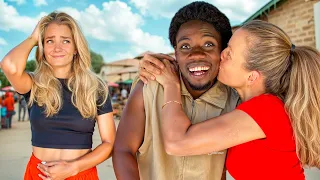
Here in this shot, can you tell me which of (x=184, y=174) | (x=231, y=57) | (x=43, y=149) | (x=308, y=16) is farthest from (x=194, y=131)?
(x=308, y=16)

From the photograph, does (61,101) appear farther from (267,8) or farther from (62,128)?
(267,8)

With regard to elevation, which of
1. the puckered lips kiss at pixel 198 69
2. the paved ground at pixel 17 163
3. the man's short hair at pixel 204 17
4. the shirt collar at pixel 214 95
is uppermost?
the man's short hair at pixel 204 17

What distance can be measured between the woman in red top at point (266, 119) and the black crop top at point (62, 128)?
78 centimetres

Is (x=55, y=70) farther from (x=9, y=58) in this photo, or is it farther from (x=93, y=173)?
(x=93, y=173)

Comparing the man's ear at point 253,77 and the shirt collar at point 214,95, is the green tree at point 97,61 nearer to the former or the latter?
the shirt collar at point 214,95

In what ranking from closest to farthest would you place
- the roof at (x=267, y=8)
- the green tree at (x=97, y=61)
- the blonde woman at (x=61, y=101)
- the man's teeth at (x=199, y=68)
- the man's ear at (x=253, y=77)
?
the man's ear at (x=253, y=77) < the man's teeth at (x=199, y=68) < the blonde woman at (x=61, y=101) < the roof at (x=267, y=8) < the green tree at (x=97, y=61)

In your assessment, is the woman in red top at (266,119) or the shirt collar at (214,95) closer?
the woman in red top at (266,119)

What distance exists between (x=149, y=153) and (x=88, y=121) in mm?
589

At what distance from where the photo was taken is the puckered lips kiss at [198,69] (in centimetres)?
205

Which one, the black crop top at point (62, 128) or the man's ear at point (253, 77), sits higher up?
the man's ear at point (253, 77)

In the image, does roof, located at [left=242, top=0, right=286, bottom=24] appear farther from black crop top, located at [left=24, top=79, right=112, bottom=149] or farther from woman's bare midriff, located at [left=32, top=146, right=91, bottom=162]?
woman's bare midriff, located at [left=32, top=146, right=91, bottom=162]

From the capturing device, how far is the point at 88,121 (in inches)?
93.7

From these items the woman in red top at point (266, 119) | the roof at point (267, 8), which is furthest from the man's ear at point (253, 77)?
the roof at point (267, 8)

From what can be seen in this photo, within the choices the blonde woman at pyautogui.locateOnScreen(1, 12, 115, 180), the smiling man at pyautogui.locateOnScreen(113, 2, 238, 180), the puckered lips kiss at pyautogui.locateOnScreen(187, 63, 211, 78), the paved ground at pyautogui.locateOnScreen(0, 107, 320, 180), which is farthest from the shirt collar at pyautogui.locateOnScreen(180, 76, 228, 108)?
the paved ground at pyautogui.locateOnScreen(0, 107, 320, 180)
